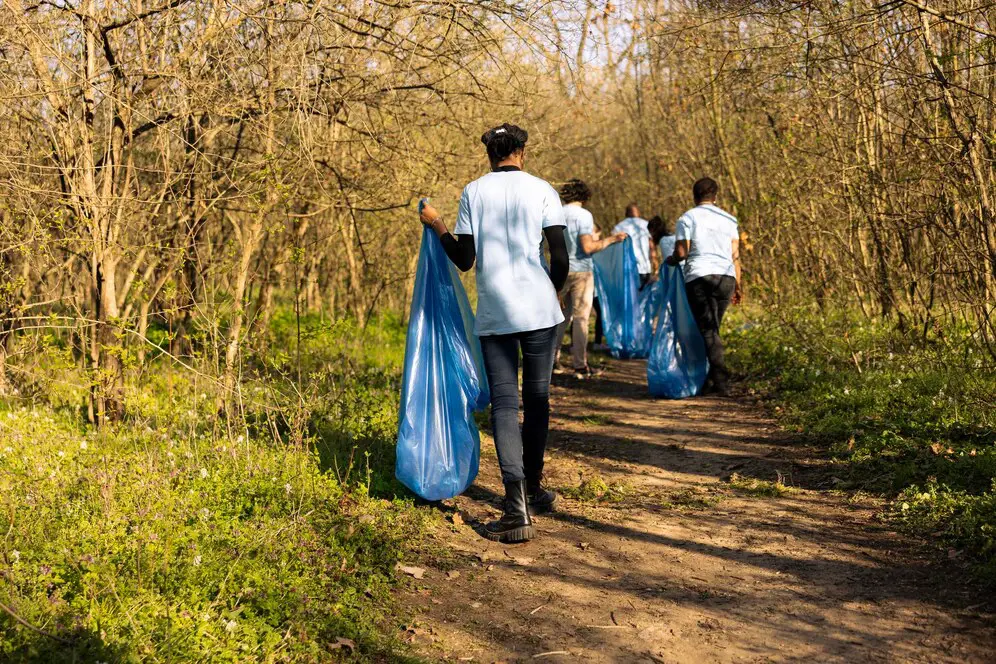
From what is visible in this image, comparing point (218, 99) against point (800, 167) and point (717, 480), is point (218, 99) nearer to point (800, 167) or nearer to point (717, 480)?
point (717, 480)

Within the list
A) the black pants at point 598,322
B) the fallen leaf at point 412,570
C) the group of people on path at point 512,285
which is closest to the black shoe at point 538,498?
the group of people on path at point 512,285

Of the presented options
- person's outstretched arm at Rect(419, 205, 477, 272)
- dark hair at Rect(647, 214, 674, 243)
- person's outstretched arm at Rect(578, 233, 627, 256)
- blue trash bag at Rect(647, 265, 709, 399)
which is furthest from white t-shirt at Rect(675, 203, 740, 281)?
person's outstretched arm at Rect(419, 205, 477, 272)

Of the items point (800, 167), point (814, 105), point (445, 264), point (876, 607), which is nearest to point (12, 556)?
point (445, 264)

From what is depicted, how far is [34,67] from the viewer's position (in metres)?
5.79

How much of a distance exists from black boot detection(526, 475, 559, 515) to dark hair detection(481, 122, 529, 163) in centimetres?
169

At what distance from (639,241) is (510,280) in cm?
755

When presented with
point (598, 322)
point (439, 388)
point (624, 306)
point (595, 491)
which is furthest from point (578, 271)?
point (439, 388)

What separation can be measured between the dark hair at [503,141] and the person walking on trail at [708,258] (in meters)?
3.71

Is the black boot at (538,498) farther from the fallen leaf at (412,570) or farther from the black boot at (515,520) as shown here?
the fallen leaf at (412,570)

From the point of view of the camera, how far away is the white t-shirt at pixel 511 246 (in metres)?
4.82

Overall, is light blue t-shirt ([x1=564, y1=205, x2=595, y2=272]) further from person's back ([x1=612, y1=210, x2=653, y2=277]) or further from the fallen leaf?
the fallen leaf

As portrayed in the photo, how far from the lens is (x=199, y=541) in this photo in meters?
4.01

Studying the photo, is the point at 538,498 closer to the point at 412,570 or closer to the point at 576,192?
the point at 412,570

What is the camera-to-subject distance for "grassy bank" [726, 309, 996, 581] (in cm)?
471
